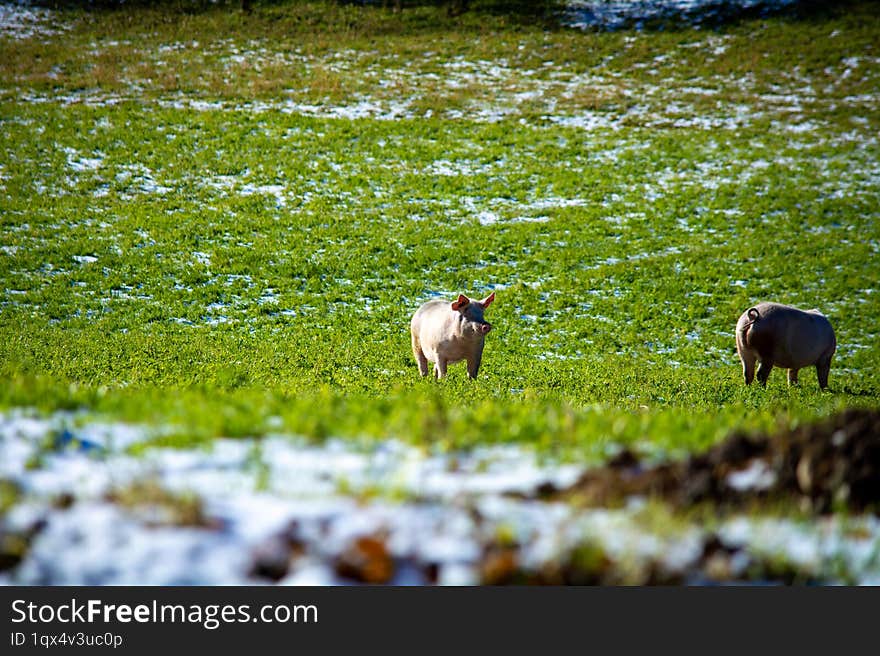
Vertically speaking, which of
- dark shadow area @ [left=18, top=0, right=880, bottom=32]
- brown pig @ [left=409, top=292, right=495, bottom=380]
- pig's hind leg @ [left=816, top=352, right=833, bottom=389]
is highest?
dark shadow area @ [left=18, top=0, right=880, bottom=32]

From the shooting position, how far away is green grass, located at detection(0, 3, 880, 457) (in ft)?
40.2

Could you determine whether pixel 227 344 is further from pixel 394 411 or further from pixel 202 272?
pixel 394 411

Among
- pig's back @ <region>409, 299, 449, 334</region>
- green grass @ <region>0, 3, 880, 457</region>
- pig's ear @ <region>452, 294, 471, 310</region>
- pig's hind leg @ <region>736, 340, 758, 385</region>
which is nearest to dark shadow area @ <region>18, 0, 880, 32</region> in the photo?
green grass @ <region>0, 3, 880, 457</region>

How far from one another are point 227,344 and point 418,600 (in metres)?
13.4

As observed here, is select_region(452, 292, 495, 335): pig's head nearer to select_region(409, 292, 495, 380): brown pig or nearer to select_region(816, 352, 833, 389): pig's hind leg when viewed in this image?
select_region(409, 292, 495, 380): brown pig

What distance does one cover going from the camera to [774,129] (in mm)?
34156

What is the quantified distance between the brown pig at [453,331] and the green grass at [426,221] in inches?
23.5

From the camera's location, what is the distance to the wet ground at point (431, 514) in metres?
3.59

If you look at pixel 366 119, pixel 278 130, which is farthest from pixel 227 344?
pixel 366 119

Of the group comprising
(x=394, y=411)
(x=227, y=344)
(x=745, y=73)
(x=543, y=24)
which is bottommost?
(x=227, y=344)

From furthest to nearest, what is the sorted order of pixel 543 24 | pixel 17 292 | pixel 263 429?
pixel 543 24 → pixel 17 292 → pixel 263 429

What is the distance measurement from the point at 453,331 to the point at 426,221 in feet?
44.0

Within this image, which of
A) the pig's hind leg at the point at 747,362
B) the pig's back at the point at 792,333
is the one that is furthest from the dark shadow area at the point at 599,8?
the pig's hind leg at the point at 747,362

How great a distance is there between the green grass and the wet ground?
1.93 feet
